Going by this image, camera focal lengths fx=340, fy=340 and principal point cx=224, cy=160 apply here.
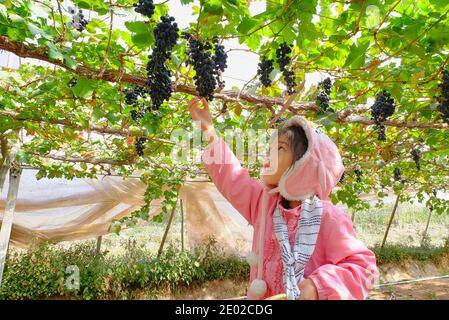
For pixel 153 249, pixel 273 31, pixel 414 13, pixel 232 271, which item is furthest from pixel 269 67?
pixel 153 249

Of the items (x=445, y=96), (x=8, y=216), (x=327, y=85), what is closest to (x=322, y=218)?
(x=327, y=85)

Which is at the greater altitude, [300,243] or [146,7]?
[146,7]

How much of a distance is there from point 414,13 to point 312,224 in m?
1.67

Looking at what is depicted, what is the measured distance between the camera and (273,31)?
2.03 m

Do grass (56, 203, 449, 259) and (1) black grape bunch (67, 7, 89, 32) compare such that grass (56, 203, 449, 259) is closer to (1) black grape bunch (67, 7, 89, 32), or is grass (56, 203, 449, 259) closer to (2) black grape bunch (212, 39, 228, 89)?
(1) black grape bunch (67, 7, 89, 32)

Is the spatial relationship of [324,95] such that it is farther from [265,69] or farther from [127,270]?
[127,270]

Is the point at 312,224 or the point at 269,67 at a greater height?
the point at 269,67

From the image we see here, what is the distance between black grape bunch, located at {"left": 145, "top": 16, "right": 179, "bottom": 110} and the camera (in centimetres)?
158

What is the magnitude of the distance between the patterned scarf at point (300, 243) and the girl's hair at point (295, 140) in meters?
0.18

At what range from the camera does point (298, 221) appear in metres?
1.38

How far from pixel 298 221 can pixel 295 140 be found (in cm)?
37

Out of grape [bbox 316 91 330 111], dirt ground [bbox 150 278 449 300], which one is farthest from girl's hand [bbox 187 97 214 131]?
dirt ground [bbox 150 278 449 300]

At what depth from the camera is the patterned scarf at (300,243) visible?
1.22m
